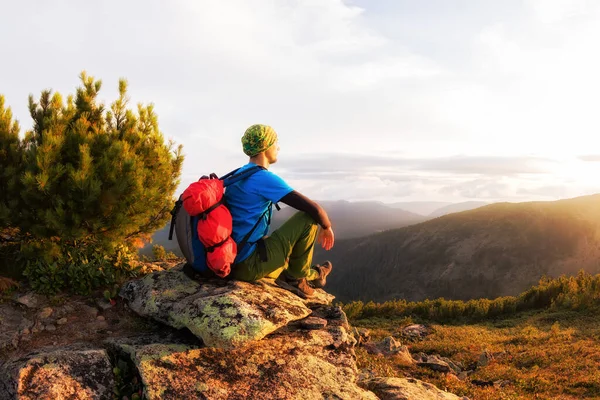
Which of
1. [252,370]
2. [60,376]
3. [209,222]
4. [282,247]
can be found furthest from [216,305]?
[60,376]

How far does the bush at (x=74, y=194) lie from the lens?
266 inches

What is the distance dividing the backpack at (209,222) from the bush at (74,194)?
206 cm

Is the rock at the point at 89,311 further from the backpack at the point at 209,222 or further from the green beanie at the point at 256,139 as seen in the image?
the green beanie at the point at 256,139

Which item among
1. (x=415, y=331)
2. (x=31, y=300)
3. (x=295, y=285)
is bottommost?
Result: (x=415, y=331)

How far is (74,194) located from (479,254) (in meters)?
81.2

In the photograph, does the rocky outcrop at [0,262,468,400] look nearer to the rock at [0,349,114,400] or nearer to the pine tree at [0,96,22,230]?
the rock at [0,349,114,400]

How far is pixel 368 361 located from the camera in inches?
308

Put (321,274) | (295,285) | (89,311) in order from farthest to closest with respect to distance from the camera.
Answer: (321,274)
(295,285)
(89,311)

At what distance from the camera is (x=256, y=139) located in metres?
5.59

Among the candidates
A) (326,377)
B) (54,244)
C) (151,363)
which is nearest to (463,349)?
(326,377)

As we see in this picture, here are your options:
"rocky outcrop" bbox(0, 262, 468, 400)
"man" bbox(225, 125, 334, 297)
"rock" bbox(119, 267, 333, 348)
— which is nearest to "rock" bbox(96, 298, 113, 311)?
"rocky outcrop" bbox(0, 262, 468, 400)

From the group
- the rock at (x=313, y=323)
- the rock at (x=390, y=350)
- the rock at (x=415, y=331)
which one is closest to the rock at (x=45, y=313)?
the rock at (x=313, y=323)

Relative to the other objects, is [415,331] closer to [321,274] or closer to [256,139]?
[321,274]

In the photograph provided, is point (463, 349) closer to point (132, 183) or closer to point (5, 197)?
point (132, 183)
